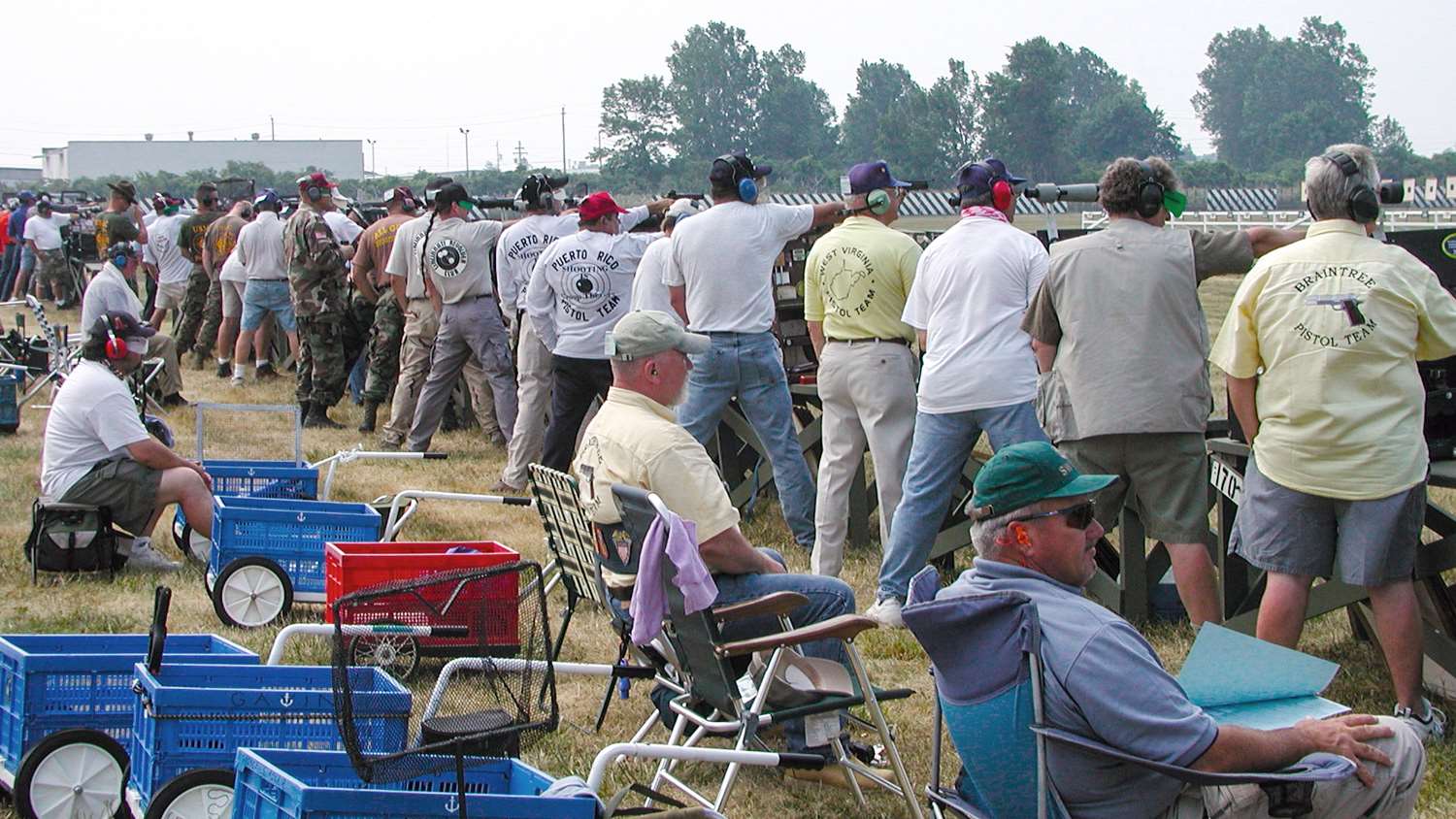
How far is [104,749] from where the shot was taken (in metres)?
4.55

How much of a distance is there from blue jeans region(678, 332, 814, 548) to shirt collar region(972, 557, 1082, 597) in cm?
419

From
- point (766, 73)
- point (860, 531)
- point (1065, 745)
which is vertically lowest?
point (860, 531)

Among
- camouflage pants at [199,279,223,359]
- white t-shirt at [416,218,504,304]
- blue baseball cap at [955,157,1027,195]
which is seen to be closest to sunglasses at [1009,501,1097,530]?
blue baseball cap at [955,157,1027,195]

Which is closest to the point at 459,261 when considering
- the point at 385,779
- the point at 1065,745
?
the point at 385,779

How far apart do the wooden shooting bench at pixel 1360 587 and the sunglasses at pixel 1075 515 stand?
198 cm

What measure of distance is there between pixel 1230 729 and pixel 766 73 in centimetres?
9665

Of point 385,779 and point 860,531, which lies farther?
point 860,531

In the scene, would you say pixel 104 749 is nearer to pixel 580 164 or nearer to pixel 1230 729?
pixel 1230 729

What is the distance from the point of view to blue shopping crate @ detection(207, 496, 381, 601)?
6.87 metres

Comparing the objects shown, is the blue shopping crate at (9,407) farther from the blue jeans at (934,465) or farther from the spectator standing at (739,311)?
the blue jeans at (934,465)

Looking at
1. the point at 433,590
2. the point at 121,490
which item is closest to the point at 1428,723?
the point at 433,590

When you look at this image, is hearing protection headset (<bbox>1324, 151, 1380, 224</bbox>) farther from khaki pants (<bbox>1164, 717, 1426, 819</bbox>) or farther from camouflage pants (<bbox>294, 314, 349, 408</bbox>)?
camouflage pants (<bbox>294, 314, 349, 408</bbox>)

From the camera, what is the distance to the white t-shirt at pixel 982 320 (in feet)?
20.2

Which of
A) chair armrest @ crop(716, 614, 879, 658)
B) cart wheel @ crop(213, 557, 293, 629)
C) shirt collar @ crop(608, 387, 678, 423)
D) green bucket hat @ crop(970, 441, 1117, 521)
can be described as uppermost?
green bucket hat @ crop(970, 441, 1117, 521)
